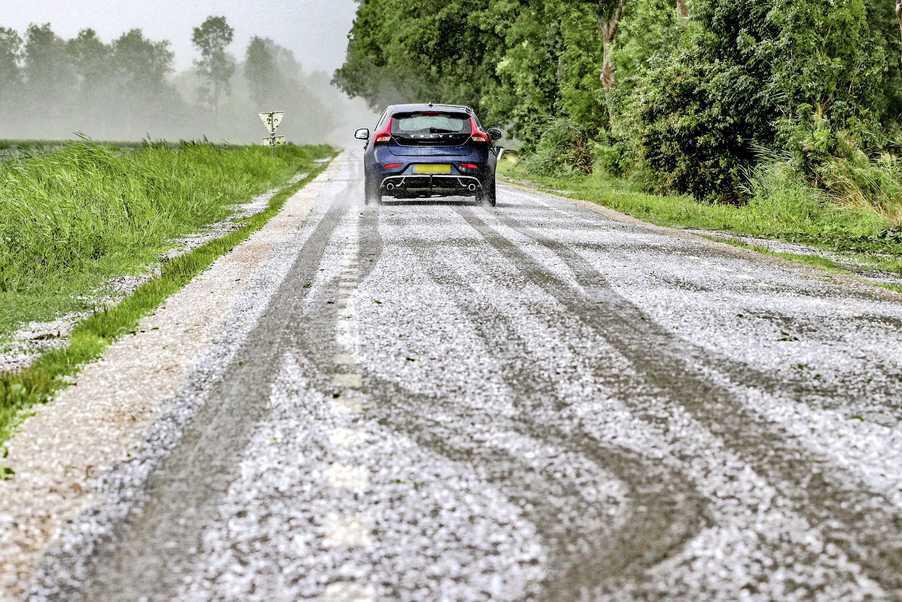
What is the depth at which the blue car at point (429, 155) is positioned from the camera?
15.8 metres

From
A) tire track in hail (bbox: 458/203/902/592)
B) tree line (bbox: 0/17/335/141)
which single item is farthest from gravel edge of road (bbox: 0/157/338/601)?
tree line (bbox: 0/17/335/141)

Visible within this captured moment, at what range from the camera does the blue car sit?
15758mm

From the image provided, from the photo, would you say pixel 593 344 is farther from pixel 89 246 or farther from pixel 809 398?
pixel 89 246

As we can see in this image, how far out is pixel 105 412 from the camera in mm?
4145

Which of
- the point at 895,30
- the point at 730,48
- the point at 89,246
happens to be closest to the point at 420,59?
the point at 895,30

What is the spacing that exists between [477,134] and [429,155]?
90cm

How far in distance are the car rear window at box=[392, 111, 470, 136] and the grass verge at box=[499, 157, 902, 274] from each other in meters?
3.09

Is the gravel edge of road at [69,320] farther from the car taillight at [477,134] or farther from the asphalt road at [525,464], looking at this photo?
the car taillight at [477,134]

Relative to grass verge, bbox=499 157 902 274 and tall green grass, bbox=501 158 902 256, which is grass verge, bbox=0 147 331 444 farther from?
tall green grass, bbox=501 158 902 256

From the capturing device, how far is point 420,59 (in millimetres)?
41094

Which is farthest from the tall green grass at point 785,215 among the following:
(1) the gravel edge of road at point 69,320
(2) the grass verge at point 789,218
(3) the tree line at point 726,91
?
(1) the gravel edge of road at point 69,320

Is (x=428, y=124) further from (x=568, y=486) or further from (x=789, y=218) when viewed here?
(x=568, y=486)

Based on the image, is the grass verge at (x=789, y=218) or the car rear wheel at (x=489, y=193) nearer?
the grass verge at (x=789, y=218)

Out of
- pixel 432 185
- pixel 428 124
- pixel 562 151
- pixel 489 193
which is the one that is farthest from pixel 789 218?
pixel 562 151
